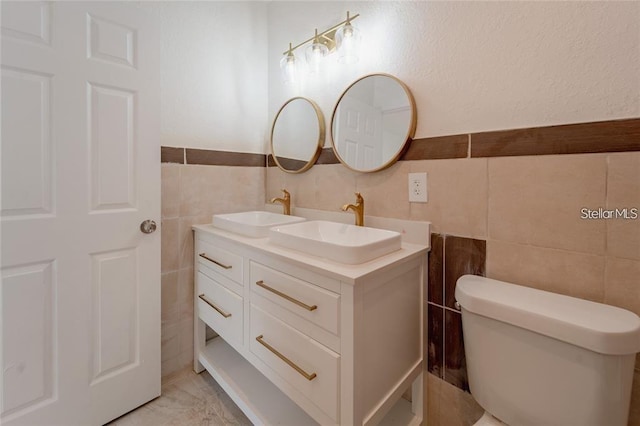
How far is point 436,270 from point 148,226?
4.39ft

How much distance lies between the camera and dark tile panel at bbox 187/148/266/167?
1.67 meters

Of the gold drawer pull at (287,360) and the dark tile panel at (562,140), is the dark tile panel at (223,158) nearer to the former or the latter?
the gold drawer pull at (287,360)

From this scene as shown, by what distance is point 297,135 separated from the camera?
5.77 feet

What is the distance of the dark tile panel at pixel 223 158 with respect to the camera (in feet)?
5.47

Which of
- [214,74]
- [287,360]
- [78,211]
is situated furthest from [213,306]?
[214,74]

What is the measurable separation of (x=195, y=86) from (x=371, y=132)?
1.08 m

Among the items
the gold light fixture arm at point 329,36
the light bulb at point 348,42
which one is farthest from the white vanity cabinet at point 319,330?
the gold light fixture arm at point 329,36

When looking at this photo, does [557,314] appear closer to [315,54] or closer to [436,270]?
[436,270]

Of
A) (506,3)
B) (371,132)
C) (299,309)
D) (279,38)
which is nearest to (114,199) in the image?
(299,309)

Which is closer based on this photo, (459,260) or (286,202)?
(459,260)

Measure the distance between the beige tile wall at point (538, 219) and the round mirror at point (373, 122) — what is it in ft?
0.33

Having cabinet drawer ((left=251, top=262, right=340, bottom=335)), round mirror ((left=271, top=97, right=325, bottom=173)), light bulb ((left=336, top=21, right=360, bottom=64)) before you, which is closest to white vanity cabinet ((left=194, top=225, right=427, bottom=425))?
cabinet drawer ((left=251, top=262, right=340, bottom=335))

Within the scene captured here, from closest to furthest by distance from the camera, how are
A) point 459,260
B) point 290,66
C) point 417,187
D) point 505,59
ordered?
Result: point 505,59, point 459,260, point 417,187, point 290,66

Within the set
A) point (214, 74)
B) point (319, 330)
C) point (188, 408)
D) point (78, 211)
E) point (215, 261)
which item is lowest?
point (188, 408)
